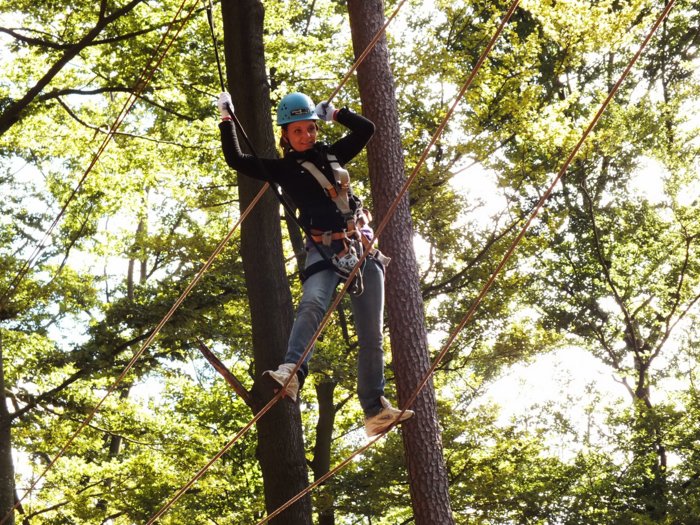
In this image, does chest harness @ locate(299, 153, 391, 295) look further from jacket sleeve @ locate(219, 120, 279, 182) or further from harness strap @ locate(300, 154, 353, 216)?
jacket sleeve @ locate(219, 120, 279, 182)

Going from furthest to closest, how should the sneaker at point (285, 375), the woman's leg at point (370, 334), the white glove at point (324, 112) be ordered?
the woman's leg at point (370, 334)
the white glove at point (324, 112)
the sneaker at point (285, 375)

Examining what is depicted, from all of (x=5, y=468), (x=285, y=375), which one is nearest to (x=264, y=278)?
(x=285, y=375)

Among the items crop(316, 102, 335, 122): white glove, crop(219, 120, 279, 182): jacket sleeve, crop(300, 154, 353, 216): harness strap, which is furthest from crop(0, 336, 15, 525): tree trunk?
crop(316, 102, 335, 122): white glove

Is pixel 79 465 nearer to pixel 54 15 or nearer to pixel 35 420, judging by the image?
pixel 35 420

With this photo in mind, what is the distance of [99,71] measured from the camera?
32.6 feet

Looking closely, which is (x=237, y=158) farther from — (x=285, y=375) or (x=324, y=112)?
(x=285, y=375)

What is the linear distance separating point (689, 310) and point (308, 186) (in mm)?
12582

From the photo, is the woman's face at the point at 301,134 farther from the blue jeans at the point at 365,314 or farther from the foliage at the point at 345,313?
the foliage at the point at 345,313

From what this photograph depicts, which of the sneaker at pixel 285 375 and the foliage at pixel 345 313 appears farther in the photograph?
the foliage at pixel 345 313

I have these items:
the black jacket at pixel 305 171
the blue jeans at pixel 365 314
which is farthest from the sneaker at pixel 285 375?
the black jacket at pixel 305 171

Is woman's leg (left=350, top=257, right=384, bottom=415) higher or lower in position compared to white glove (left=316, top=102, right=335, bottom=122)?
lower

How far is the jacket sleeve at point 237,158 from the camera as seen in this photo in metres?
3.86

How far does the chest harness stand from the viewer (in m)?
3.80

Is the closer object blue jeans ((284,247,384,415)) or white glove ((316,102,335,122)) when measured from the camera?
white glove ((316,102,335,122))
